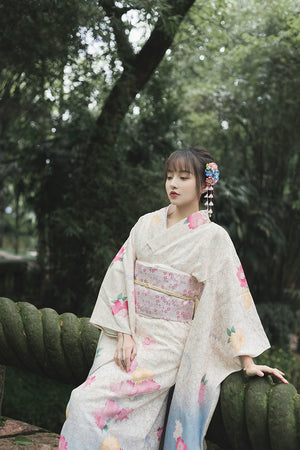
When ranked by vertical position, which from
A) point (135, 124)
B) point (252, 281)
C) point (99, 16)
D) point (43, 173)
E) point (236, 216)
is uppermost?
point (99, 16)

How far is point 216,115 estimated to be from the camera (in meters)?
7.09

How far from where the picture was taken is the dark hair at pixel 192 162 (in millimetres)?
2129

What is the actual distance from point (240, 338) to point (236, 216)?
467 cm

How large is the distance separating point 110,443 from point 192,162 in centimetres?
122

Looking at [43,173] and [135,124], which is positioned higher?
[135,124]

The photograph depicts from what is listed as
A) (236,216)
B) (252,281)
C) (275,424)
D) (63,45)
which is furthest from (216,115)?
(275,424)

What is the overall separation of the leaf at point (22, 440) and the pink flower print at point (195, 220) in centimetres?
137

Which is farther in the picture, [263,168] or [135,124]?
[263,168]

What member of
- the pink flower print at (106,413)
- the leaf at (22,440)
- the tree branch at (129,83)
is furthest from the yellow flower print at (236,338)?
the tree branch at (129,83)

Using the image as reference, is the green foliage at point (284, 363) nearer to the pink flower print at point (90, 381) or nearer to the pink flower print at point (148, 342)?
the pink flower print at point (148, 342)

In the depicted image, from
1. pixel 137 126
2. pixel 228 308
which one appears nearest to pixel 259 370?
pixel 228 308

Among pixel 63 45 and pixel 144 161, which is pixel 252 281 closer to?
pixel 144 161

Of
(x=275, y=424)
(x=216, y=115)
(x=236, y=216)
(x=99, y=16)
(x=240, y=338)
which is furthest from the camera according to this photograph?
(x=216, y=115)

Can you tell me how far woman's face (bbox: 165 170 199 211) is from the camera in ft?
7.00
